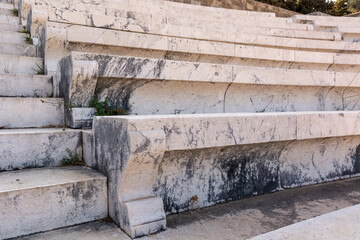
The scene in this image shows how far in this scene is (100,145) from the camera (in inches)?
78.2

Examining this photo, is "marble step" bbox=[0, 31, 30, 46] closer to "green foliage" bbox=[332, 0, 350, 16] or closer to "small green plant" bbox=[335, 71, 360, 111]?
"small green plant" bbox=[335, 71, 360, 111]

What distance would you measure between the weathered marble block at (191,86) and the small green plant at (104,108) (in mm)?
53

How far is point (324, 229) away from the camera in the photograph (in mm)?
1268

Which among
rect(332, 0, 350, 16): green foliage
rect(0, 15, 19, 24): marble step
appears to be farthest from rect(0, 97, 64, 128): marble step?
rect(332, 0, 350, 16): green foliage

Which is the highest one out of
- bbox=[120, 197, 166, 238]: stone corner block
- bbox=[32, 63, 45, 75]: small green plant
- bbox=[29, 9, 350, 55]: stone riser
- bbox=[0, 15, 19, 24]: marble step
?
bbox=[0, 15, 19, 24]: marble step

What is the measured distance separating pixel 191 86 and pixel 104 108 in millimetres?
1034

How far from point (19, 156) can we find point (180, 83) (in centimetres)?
165

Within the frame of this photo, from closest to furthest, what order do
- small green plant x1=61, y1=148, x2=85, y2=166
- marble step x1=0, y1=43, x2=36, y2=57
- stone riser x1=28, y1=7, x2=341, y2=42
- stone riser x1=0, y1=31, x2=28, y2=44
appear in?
small green plant x1=61, y1=148, x2=85, y2=166, marble step x1=0, y1=43, x2=36, y2=57, stone riser x1=28, y1=7, x2=341, y2=42, stone riser x1=0, y1=31, x2=28, y2=44

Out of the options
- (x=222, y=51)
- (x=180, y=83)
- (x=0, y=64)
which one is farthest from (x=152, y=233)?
(x=222, y=51)

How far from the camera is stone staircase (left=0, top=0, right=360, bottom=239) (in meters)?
1.74

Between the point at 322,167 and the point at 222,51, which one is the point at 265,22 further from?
the point at 322,167

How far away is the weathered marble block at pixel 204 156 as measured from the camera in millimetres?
1717

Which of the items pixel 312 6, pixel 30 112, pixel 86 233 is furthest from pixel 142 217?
pixel 312 6

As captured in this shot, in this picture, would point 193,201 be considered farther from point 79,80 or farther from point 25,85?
point 25,85
